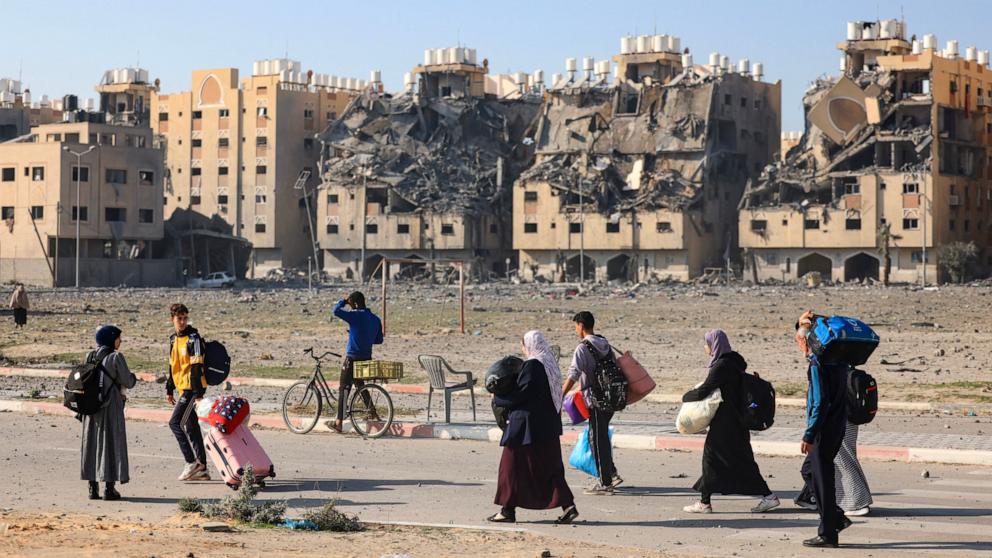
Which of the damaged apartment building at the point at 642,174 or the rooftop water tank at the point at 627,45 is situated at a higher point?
the rooftop water tank at the point at 627,45

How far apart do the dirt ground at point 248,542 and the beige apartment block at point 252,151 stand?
321 feet

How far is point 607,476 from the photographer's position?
513 inches

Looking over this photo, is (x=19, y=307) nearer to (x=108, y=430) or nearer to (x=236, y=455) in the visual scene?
(x=236, y=455)

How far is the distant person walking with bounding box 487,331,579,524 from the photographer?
11367 millimetres

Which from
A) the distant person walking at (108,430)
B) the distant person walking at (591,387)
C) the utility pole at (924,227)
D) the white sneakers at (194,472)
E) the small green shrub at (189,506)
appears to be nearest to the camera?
the small green shrub at (189,506)

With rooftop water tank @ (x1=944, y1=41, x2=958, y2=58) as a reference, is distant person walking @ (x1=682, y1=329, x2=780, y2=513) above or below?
below

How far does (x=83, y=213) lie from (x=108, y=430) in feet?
262

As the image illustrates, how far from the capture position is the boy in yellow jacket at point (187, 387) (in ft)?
44.5

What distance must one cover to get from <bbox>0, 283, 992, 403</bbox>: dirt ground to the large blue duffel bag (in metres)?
12.1

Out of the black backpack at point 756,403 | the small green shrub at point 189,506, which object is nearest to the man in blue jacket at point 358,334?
the small green shrub at point 189,506

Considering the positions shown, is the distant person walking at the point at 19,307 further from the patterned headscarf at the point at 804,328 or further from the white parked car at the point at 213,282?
the white parked car at the point at 213,282

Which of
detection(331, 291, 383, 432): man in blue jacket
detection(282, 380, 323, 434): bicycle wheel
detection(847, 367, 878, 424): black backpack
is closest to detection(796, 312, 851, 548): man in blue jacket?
detection(847, 367, 878, 424): black backpack

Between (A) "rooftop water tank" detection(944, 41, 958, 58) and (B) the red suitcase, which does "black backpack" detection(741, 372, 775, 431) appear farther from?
(A) "rooftop water tank" detection(944, 41, 958, 58)

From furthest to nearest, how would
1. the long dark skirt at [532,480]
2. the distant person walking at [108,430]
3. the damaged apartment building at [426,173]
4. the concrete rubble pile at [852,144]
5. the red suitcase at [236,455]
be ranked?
1. the damaged apartment building at [426,173]
2. the concrete rubble pile at [852,144]
3. the red suitcase at [236,455]
4. the distant person walking at [108,430]
5. the long dark skirt at [532,480]
